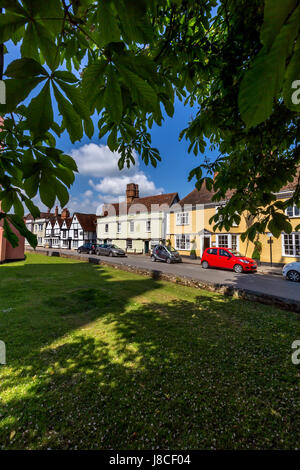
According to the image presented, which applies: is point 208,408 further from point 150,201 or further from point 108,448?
point 150,201

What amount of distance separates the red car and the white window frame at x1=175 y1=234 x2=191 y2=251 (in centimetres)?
814

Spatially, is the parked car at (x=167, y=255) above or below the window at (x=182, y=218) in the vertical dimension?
below

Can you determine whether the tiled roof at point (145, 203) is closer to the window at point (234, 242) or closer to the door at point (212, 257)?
the window at point (234, 242)

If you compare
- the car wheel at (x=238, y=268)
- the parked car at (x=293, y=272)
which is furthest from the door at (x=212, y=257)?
the parked car at (x=293, y=272)

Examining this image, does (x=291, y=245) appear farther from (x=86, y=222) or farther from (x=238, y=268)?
(x=86, y=222)

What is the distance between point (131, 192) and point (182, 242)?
1567 centimetres

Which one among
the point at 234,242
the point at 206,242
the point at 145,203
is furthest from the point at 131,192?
the point at 234,242

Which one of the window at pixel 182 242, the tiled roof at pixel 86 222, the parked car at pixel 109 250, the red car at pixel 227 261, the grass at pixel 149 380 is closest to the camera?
the grass at pixel 149 380

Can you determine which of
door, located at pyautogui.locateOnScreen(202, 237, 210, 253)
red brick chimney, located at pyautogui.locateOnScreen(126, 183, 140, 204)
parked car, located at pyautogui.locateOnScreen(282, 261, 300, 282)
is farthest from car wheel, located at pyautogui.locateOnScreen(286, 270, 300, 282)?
red brick chimney, located at pyautogui.locateOnScreen(126, 183, 140, 204)

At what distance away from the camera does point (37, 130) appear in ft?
3.04

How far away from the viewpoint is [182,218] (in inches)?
1112

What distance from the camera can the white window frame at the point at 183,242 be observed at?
27547mm

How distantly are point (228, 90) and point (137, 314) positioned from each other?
6114 millimetres

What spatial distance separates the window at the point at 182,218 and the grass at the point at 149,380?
21.6 metres
